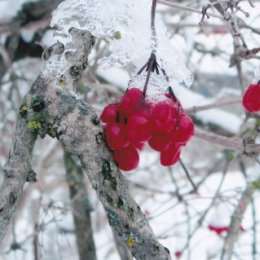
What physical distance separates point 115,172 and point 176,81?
0.18 m

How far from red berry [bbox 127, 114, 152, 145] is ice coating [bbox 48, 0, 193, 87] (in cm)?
11

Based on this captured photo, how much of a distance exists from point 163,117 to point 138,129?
1.5 inches

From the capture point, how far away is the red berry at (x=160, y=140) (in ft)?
2.41

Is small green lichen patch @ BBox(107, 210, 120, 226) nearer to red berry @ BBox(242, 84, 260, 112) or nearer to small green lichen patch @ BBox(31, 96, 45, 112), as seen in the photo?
small green lichen patch @ BBox(31, 96, 45, 112)

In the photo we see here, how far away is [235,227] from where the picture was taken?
5.14 feet

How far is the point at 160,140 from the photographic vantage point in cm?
74

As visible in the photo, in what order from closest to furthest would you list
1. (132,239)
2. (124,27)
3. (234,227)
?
(132,239) → (124,27) → (234,227)

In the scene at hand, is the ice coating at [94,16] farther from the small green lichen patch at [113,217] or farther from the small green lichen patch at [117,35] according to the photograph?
the small green lichen patch at [113,217]

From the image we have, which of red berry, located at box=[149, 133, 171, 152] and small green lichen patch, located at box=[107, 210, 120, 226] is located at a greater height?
red berry, located at box=[149, 133, 171, 152]

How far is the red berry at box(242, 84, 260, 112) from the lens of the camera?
89 centimetres

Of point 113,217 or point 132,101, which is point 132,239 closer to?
point 113,217

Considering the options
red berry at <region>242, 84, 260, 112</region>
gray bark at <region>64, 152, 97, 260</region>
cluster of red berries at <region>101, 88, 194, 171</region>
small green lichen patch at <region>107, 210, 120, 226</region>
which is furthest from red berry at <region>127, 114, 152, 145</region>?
gray bark at <region>64, 152, 97, 260</region>

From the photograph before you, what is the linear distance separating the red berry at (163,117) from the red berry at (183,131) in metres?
0.02

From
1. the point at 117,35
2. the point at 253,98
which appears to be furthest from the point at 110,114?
the point at 253,98
